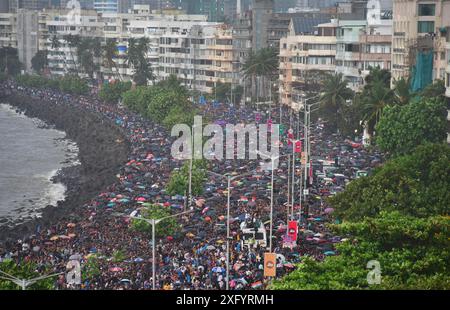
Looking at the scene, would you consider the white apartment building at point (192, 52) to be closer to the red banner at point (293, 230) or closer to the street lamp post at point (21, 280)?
the red banner at point (293, 230)

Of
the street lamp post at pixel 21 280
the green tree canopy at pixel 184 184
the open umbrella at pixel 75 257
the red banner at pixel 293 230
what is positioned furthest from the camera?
the green tree canopy at pixel 184 184

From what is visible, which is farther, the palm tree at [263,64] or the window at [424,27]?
the palm tree at [263,64]

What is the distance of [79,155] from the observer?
4409 inches

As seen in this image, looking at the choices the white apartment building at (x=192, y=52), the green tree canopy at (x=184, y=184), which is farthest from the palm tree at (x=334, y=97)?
the white apartment building at (x=192, y=52)

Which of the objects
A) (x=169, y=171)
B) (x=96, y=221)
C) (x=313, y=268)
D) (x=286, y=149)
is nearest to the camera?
(x=313, y=268)

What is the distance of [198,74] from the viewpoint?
535 feet

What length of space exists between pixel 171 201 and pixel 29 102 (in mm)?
102872

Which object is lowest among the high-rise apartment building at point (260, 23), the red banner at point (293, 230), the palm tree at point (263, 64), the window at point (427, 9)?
the red banner at point (293, 230)

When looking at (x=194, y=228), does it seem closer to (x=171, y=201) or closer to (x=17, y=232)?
(x=171, y=201)

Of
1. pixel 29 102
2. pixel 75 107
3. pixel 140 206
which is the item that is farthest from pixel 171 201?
pixel 29 102

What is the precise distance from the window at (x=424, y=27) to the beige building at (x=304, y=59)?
25.8 m

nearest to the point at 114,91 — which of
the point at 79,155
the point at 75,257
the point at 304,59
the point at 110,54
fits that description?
the point at 110,54

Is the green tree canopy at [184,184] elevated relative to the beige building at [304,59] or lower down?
lower down

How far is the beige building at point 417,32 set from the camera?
87000 millimetres
